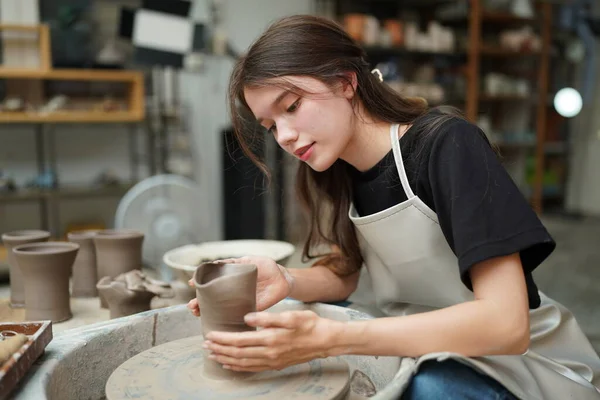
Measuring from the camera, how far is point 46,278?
55.6 inches

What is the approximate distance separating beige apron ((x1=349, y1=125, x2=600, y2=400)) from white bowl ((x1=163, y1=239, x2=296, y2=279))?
1.41 feet

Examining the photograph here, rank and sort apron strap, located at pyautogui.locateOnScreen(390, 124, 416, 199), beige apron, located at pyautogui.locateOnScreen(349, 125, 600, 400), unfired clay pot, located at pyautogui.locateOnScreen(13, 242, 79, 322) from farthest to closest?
unfired clay pot, located at pyautogui.locateOnScreen(13, 242, 79, 322) → apron strap, located at pyautogui.locateOnScreen(390, 124, 416, 199) → beige apron, located at pyautogui.locateOnScreen(349, 125, 600, 400)

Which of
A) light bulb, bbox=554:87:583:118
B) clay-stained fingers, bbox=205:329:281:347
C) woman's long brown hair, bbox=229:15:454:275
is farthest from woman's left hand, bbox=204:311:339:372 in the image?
light bulb, bbox=554:87:583:118

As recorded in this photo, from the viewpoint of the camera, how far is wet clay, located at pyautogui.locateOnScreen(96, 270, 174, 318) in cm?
142

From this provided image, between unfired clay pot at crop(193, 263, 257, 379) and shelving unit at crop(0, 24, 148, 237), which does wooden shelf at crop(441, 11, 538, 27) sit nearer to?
shelving unit at crop(0, 24, 148, 237)

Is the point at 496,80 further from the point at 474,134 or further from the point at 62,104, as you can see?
the point at 474,134

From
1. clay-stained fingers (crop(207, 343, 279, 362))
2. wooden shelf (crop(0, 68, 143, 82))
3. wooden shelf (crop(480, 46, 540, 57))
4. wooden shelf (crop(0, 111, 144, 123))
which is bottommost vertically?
clay-stained fingers (crop(207, 343, 279, 362))

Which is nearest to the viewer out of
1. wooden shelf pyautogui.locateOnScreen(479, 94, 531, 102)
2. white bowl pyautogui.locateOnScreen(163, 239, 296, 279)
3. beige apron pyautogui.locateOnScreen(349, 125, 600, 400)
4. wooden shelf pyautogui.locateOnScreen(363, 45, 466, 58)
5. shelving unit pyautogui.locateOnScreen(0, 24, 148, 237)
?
beige apron pyautogui.locateOnScreen(349, 125, 600, 400)

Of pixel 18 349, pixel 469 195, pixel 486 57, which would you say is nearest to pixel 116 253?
pixel 18 349

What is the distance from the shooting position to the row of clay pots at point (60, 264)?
1401 millimetres

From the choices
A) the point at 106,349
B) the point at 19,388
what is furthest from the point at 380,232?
the point at 19,388

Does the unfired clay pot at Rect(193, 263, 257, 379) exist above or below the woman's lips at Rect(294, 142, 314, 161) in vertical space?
below

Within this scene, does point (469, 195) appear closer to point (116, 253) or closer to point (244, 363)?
point (244, 363)

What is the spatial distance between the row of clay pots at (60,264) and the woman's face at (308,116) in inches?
25.5
